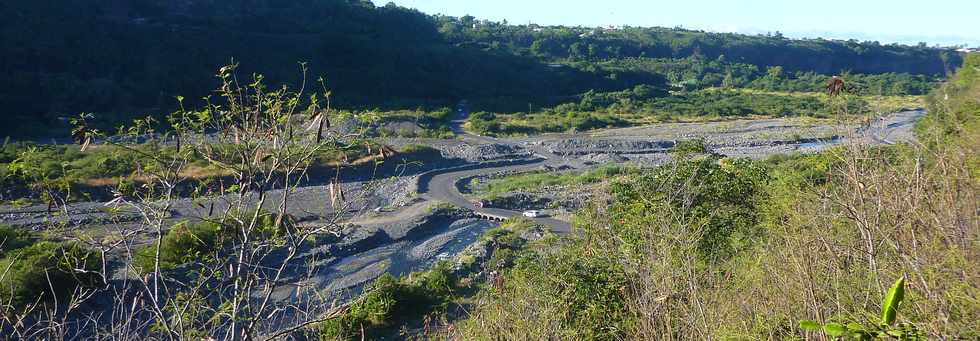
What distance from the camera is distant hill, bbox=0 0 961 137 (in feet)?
135

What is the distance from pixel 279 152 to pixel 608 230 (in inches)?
201

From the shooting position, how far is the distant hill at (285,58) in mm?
41094

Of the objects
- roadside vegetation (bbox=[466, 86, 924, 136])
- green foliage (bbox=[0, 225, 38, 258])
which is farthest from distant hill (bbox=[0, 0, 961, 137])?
green foliage (bbox=[0, 225, 38, 258])

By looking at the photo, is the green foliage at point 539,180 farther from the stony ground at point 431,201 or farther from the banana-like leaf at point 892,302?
the banana-like leaf at point 892,302

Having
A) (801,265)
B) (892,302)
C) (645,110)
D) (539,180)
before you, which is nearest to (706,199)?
(801,265)

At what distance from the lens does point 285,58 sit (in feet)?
173

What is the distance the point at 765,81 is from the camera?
77875 millimetres

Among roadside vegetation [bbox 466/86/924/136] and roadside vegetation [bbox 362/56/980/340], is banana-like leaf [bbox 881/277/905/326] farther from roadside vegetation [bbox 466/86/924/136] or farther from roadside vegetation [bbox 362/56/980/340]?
roadside vegetation [bbox 466/86/924/136]

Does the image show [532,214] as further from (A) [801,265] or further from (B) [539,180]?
(A) [801,265]

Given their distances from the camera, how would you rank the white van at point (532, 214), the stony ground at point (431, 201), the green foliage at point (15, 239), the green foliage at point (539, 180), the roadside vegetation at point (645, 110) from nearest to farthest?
1. the stony ground at point (431, 201)
2. the green foliage at point (15, 239)
3. the white van at point (532, 214)
4. the green foliage at point (539, 180)
5. the roadside vegetation at point (645, 110)

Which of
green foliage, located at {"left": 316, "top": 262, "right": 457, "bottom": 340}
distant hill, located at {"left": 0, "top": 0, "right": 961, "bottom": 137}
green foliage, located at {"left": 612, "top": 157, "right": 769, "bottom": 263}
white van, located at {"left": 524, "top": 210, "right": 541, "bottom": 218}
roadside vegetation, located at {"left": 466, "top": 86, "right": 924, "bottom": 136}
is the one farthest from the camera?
roadside vegetation, located at {"left": 466, "top": 86, "right": 924, "bottom": 136}

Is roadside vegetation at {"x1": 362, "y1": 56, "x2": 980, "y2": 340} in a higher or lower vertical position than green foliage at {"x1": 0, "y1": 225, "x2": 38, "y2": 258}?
higher

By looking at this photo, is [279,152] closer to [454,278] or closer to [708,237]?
[708,237]

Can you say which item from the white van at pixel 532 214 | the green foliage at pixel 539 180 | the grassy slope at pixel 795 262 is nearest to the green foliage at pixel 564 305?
the grassy slope at pixel 795 262
